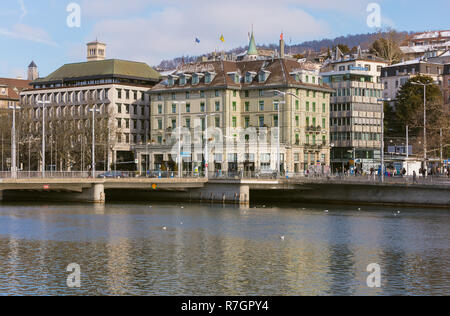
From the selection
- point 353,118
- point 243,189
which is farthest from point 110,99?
point 243,189

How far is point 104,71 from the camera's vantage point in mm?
180000

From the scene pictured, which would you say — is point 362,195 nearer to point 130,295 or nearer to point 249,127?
point 249,127

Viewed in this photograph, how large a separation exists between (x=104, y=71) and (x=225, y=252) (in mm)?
124964

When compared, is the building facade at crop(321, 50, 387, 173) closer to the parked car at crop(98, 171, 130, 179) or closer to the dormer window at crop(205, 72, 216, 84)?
the dormer window at crop(205, 72, 216, 84)

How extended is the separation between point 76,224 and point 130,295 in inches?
1490

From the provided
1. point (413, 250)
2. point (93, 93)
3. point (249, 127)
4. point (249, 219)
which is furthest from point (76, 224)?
point (93, 93)

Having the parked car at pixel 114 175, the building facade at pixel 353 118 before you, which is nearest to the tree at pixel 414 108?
the building facade at pixel 353 118

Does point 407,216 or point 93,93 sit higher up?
point 93,93

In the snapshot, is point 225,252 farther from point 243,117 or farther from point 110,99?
point 110,99

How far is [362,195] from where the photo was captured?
107 metres

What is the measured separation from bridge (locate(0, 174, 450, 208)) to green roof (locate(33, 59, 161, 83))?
57.0 m
